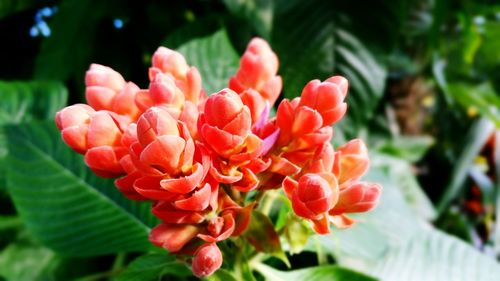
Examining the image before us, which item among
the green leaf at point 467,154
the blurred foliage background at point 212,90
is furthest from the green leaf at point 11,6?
the green leaf at point 467,154

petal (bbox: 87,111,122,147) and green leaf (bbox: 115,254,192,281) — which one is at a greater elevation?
petal (bbox: 87,111,122,147)

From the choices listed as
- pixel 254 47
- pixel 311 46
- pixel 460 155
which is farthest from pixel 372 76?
pixel 460 155

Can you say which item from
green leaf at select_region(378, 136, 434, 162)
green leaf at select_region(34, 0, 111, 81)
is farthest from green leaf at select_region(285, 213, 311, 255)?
green leaf at select_region(378, 136, 434, 162)

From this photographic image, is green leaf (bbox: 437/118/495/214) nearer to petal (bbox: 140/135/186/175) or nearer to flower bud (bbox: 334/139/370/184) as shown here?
flower bud (bbox: 334/139/370/184)

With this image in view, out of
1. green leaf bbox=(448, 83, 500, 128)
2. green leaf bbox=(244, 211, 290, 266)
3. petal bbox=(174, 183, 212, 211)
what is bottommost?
green leaf bbox=(448, 83, 500, 128)

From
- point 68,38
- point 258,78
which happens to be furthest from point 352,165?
point 68,38

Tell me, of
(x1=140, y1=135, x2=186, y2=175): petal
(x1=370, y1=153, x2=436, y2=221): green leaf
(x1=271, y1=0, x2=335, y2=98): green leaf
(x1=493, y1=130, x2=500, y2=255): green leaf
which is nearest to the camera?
(x1=140, y1=135, x2=186, y2=175): petal

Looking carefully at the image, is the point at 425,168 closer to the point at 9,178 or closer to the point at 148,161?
the point at 9,178
